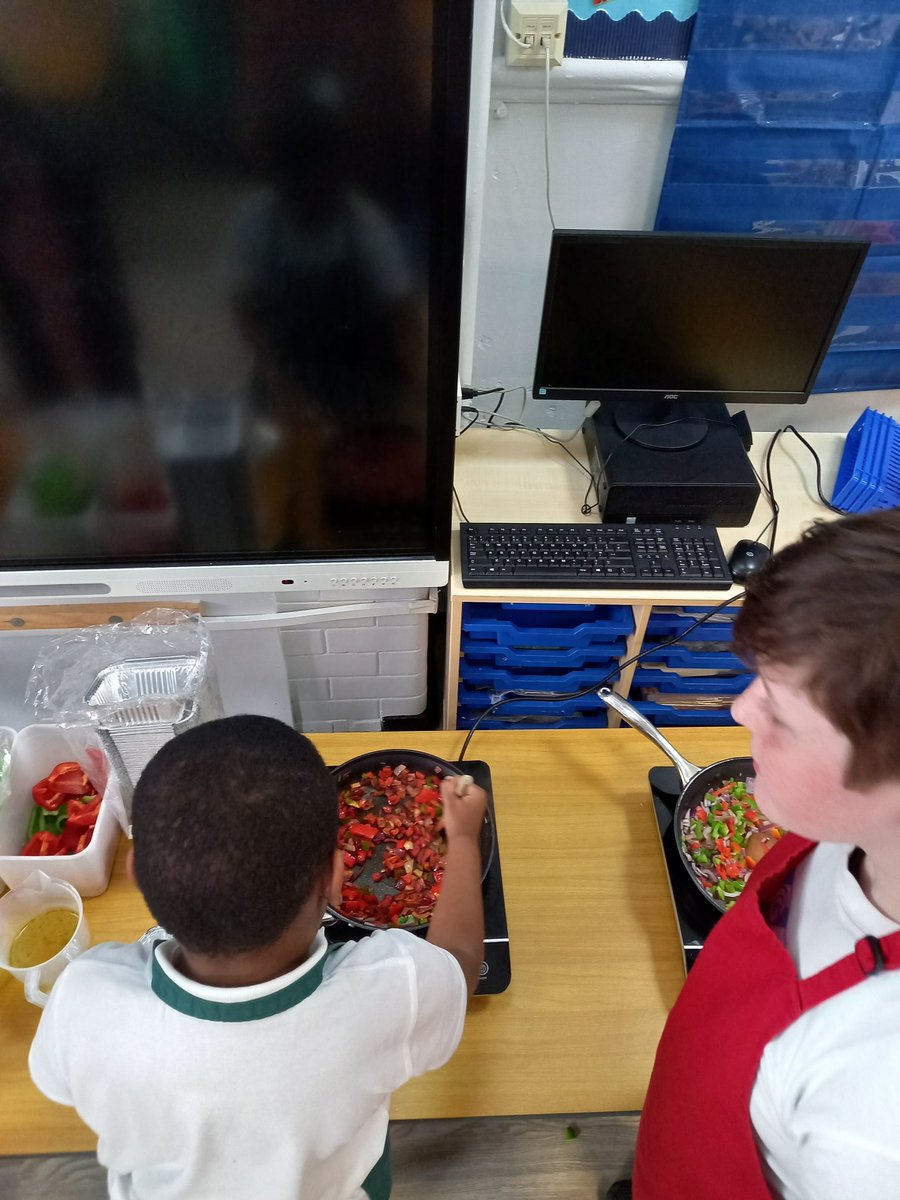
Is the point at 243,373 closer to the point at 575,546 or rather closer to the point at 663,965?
the point at 575,546

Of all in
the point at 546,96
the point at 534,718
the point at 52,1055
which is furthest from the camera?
the point at 534,718

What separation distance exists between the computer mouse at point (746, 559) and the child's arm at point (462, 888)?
583 millimetres

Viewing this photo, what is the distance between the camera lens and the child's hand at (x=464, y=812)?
0.91m

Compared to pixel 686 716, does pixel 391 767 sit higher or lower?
higher

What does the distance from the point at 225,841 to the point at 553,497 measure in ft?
3.07

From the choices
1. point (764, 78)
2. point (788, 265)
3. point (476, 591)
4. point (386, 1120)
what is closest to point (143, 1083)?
point (386, 1120)

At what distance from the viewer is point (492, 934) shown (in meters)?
0.91

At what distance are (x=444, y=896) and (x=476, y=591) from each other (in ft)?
1.57

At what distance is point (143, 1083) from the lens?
0.59 m

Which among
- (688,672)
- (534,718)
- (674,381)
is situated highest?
(674,381)

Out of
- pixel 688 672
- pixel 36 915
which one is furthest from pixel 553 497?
pixel 36 915

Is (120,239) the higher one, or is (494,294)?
(120,239)

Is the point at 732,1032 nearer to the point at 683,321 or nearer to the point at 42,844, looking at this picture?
the point at 42,844

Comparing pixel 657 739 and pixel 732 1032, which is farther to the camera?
pixel 657 739
